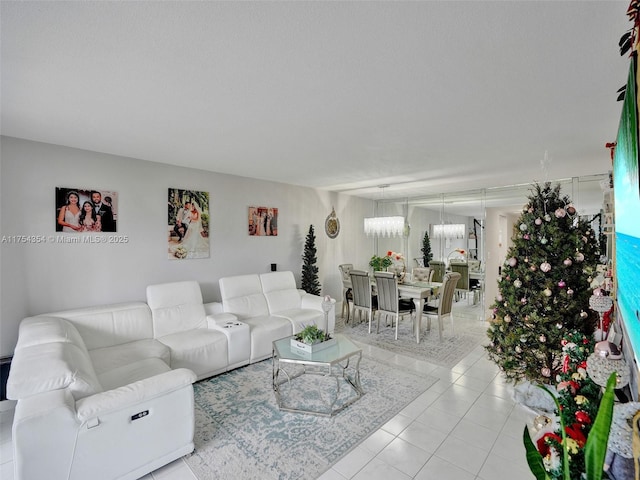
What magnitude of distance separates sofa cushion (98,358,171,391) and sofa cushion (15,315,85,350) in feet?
1.36

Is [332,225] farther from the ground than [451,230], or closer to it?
farther from the ground

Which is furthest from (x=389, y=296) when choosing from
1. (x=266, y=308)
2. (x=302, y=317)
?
(x=266, y=308)

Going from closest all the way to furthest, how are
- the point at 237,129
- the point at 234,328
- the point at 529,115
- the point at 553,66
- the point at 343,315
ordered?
the point at 553,66 < the point at 529,115 < the point at 237,129 < the point at 234,328 < the point at 343,315

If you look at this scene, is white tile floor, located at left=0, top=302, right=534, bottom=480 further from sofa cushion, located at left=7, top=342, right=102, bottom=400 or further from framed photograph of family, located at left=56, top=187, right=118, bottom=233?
framed photograph of family, located at left=56, top=187, right=118, bottom=233

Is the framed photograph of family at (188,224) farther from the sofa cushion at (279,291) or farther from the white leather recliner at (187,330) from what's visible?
the sofa cushion at (279,291)

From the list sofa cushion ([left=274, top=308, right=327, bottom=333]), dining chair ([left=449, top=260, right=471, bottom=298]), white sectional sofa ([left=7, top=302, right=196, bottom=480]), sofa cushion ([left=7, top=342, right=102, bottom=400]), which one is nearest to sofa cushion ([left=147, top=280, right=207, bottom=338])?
white sectional sofa ([left=7, top=302, right=196, bottom=480])

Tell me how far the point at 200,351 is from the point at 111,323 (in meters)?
0.99

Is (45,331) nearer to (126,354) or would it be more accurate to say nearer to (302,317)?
(126,354)

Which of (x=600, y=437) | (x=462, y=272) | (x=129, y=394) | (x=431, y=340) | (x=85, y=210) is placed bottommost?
(x=431, y=340)

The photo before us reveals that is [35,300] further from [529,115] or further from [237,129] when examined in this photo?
[529,115]

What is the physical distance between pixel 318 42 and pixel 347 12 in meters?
0.25

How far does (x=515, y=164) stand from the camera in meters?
3.94

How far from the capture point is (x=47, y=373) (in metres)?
1.83

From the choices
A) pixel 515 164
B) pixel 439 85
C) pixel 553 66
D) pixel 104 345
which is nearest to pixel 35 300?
pixel 104 345
